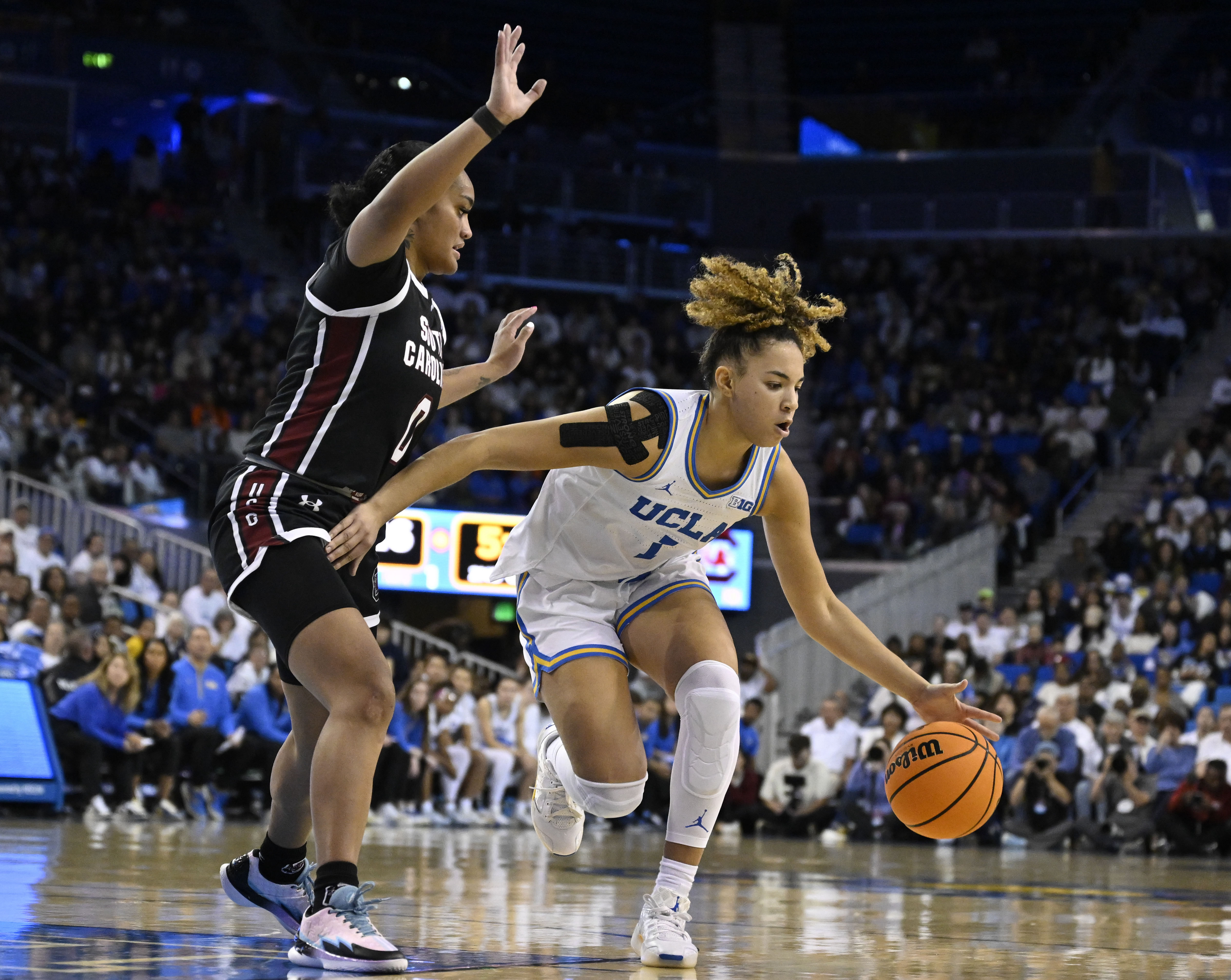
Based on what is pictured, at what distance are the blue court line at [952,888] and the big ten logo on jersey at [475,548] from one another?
848 centimetres

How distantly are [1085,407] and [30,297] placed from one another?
544 inches

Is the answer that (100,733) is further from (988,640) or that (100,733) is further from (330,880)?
(988,640)

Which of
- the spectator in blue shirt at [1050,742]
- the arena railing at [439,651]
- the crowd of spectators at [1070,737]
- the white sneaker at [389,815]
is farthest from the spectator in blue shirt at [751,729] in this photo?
the white sneaker at [389,815]

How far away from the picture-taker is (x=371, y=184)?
15.9 feet

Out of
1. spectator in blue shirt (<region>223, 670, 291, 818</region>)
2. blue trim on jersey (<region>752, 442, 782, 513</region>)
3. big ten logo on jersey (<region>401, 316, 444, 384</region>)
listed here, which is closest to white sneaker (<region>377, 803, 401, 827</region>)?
spectator in blue shirt (<region>223, 670, 291, 818</region>)

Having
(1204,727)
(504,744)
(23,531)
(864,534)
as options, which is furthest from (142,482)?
(1204,727)

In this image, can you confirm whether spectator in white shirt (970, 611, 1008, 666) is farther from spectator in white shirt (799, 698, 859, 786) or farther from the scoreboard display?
the scoreboard display

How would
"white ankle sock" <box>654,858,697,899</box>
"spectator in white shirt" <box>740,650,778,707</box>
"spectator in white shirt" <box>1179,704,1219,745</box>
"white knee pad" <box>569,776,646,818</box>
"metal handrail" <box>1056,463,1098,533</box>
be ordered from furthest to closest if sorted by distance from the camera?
"metal handrail" <box>1056,463,1098,533</box>
"spectator in white shirt" <box>740,650,778,707</box>
"spectator in white shirt" <box>1179,704,1219,745</box>
"white knee pad" <box>569,776,646,818</box>
"white ankle sock" <box>654,858,697,899</box>

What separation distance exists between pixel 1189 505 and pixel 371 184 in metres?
16.6

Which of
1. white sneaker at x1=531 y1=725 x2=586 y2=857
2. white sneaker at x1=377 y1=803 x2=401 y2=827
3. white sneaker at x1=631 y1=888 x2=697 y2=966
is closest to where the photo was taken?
white sneaker at x1=631 y1=888 x2=697 y2=966

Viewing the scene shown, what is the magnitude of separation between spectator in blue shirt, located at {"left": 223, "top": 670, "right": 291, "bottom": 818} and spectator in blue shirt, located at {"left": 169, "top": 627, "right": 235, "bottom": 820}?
0.14 meters

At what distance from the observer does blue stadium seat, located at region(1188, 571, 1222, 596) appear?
1812 centimetres

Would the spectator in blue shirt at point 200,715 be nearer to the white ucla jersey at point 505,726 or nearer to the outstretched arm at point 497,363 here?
the white ucla jersey at point 505,726

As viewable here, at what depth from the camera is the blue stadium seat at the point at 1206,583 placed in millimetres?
18125
